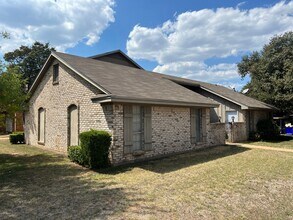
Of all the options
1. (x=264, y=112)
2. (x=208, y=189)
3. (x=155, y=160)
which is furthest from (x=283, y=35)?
(x=208, y=189)

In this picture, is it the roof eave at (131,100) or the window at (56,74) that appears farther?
the window at (56,74)

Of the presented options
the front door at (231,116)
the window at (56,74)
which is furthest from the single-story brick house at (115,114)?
the front door at (231,116)

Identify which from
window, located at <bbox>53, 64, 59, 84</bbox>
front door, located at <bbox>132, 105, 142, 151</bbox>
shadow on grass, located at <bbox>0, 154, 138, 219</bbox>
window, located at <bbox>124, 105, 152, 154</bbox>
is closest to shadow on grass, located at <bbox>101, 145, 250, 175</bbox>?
window, located at <bbox>124, 105, 152, 154</bbox>

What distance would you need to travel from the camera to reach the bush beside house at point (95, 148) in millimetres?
9461

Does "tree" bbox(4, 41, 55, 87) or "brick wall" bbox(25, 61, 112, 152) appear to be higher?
"tree" bbox(4, 41, 55, 87)

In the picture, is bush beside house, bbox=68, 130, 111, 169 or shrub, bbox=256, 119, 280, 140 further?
shrub, bbox=256, 119, 280, 140

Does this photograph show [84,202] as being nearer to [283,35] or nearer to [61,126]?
[61,126]

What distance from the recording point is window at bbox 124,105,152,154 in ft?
35.0

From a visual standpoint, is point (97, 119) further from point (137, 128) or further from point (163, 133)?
point (163, 133)

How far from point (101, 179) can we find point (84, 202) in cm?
219

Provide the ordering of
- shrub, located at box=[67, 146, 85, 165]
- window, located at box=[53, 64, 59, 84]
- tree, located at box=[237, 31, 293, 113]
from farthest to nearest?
tree, located at box=[237, 31, 293, 113], window, located at box=[53, 64, 59, 84], shrub, located at box=[67, 146, 85, 165]

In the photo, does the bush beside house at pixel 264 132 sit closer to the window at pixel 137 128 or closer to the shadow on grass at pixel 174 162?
the shadow on grass at pixel 174 162

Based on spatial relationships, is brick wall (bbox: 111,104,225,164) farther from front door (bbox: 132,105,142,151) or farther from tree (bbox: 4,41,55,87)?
tree (bbox: 4,41,55,87)

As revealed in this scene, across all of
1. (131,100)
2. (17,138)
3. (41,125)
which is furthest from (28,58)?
(131,100)
